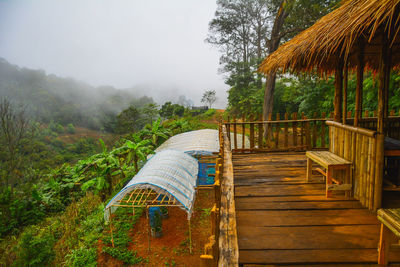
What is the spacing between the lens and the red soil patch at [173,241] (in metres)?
5.70

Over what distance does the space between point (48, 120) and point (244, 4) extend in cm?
5425

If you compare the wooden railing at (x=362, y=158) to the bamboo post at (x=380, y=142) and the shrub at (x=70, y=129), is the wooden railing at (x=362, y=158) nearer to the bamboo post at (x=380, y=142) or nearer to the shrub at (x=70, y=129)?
the bamboo post at (x=380, y=142)

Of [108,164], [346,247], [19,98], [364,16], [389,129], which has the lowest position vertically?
[108,164]

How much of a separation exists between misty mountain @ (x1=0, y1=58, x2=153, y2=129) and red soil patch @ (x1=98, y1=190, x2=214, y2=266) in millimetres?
49099

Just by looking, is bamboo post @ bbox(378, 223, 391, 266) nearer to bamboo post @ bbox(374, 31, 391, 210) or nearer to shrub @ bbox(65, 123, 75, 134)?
bamboo post @ bbox(374, 31, 391, 210)

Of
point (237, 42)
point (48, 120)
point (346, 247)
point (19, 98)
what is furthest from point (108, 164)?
point (19, 98)

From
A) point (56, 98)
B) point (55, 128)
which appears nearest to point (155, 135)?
point (55, 128)

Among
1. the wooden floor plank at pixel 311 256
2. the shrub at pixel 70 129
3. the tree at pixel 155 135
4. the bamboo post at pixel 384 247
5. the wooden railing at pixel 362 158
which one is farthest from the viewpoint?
the shrub at pixel 70 129

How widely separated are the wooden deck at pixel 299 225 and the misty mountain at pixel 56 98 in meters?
53.1

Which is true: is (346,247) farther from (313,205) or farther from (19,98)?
(19,98)

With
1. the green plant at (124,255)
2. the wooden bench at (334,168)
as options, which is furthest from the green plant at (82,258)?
the wooden bench at (334,168)

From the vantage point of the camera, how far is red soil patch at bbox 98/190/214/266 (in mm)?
5695

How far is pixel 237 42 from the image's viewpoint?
20.5 metres

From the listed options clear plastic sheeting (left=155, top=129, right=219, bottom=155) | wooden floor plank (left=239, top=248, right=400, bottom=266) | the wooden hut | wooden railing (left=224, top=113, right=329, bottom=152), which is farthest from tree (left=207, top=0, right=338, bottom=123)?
wooden floor plank (left=239, top=248, right=400, bottom=266)
